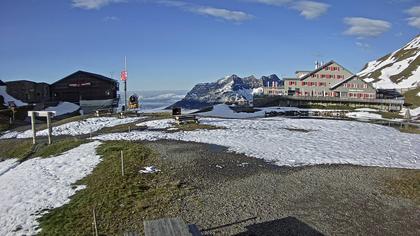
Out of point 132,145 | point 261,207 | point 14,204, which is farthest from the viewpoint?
point 132,145

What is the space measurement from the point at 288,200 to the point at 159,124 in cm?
2509

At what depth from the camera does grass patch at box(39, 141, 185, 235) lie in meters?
11.0

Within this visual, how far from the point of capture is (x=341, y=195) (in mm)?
14109

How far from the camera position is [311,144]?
25312 millimetres

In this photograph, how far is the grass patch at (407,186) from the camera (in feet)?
46.6

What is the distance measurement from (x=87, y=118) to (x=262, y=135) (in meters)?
24.1

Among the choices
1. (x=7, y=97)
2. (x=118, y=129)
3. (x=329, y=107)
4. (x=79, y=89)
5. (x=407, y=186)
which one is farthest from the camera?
(x=79, y=89)

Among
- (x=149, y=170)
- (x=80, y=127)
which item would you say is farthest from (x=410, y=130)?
(x=80, y=127)

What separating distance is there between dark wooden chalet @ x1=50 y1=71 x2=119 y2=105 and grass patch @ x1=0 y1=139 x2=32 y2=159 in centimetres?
4546

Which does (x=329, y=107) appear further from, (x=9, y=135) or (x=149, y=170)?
(x=149, y=170)

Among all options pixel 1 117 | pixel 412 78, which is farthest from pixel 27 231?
pixel 412 78

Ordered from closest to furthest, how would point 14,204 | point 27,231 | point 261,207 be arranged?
point 27,231 → point 261,207 → point 14,204

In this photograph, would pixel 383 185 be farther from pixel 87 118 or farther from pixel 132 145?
pixel 87 118

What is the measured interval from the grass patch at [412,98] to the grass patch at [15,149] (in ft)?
→ 234
